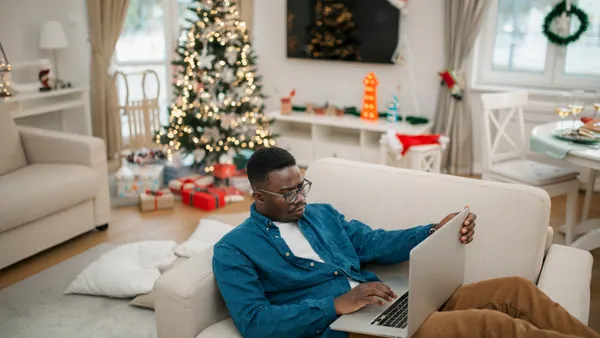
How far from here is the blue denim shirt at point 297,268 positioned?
5.49 feet

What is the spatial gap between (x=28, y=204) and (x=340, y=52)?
310 centimetres

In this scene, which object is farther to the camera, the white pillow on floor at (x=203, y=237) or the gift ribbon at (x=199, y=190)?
the gift ribbon at (x=199, y=190)

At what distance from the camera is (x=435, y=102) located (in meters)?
5.16

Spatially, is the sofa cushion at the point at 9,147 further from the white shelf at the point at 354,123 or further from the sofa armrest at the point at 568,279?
the sofa armrest at the point at 568,279

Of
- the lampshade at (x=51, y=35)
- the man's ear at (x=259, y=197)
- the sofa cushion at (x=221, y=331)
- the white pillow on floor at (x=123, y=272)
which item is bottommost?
the white pillow on floor at (x=123, y=272)

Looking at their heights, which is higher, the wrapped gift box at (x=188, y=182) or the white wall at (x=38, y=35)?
the white wall at (x=38, y=35)

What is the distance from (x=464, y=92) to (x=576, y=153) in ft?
6.80

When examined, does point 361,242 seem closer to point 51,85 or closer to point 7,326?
point 7,326

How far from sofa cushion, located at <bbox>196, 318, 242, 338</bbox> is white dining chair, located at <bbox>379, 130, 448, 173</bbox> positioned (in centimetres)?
267

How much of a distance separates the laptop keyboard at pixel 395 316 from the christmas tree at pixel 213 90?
3063 mm

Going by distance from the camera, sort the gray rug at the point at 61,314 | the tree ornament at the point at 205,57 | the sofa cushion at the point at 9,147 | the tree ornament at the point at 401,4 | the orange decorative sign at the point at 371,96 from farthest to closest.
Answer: the orange decorative sign at the point at 371,96 → the tree ornament at the point at 401,4 → the tree ornament at the point at 205,57 → the sofa cushion at the point at 9,147 → the gray rug at the point at 61,314

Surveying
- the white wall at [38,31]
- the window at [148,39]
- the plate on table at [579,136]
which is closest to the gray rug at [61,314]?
the plate on table at [579,136]

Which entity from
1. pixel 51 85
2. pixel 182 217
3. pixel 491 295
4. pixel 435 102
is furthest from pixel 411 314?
pixel 51 85

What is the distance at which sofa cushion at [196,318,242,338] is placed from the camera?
176 centimetres
